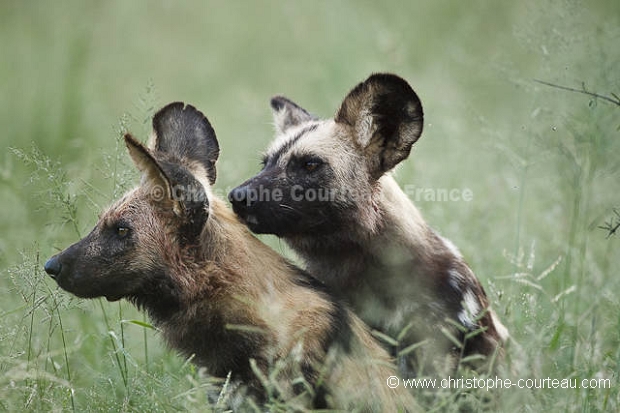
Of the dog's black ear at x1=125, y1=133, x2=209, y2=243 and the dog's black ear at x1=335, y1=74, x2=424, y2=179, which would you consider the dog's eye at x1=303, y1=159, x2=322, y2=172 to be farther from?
the dog's black ear at x1=125, y1=133, x2=209, y2=243

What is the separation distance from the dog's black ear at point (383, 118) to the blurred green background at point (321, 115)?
0.80 meters

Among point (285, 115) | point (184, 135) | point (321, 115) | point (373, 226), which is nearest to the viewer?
point (184, 135)

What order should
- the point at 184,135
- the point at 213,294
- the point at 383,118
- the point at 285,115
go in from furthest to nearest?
the point at 285,115
the point at 383,118
the point at 184,135
the point at 213,294

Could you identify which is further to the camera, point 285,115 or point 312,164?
point 285,115

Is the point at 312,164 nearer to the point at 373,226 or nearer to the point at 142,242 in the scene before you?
the point at 373,226

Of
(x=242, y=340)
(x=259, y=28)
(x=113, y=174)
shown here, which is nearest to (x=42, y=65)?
(x=259, y=28)

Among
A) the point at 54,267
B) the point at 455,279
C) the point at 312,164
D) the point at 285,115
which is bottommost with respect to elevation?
the point at 54,267

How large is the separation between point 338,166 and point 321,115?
3.19 m

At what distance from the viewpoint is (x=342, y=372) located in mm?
3480

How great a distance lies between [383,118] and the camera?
433cm

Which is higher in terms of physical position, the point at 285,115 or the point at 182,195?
the point at 285,115

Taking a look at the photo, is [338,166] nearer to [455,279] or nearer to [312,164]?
[312,164]

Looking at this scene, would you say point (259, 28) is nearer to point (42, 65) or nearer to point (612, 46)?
point (42, 65)

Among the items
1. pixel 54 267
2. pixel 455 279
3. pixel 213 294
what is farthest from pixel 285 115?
pixel 54 267
